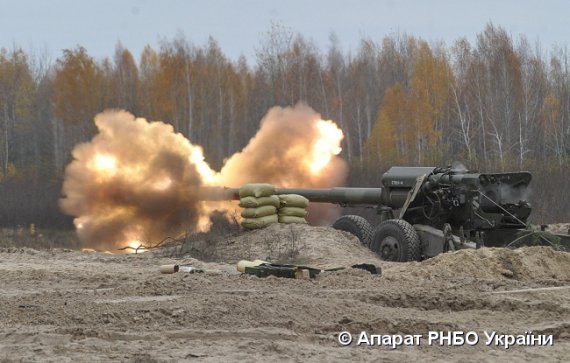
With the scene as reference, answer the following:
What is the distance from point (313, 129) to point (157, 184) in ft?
15.8

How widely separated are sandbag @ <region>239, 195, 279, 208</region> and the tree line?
2477cm

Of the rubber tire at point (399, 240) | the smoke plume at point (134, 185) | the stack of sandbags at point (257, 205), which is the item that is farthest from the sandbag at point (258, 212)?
the rubber tire at point (399, 240)

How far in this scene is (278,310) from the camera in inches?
408

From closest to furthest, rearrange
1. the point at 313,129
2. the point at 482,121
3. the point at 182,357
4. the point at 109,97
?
the point at 182,357, the point at 313,129, the point at 482,121, the point at 109,97

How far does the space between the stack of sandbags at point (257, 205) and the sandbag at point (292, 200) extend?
8.9 inches

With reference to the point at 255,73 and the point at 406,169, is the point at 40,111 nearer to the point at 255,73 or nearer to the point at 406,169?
the point at 255,73

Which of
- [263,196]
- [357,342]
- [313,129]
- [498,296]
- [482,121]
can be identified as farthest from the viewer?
[482,121]

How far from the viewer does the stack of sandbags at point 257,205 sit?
2112 centimetres

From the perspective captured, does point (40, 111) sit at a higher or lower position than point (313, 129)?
higher

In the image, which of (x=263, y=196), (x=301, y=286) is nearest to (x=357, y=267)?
(x=301, y=286)

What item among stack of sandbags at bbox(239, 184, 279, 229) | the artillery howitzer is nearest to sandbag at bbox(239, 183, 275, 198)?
stack of sandbags at bbox(239, 184, 279, 229)

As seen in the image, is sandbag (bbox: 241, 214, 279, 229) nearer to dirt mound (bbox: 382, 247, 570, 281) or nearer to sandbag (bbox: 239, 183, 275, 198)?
sandbag (bbox: 239, 183, 275, 198)

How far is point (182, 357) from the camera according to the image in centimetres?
818

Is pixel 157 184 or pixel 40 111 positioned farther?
pixel 40 111
